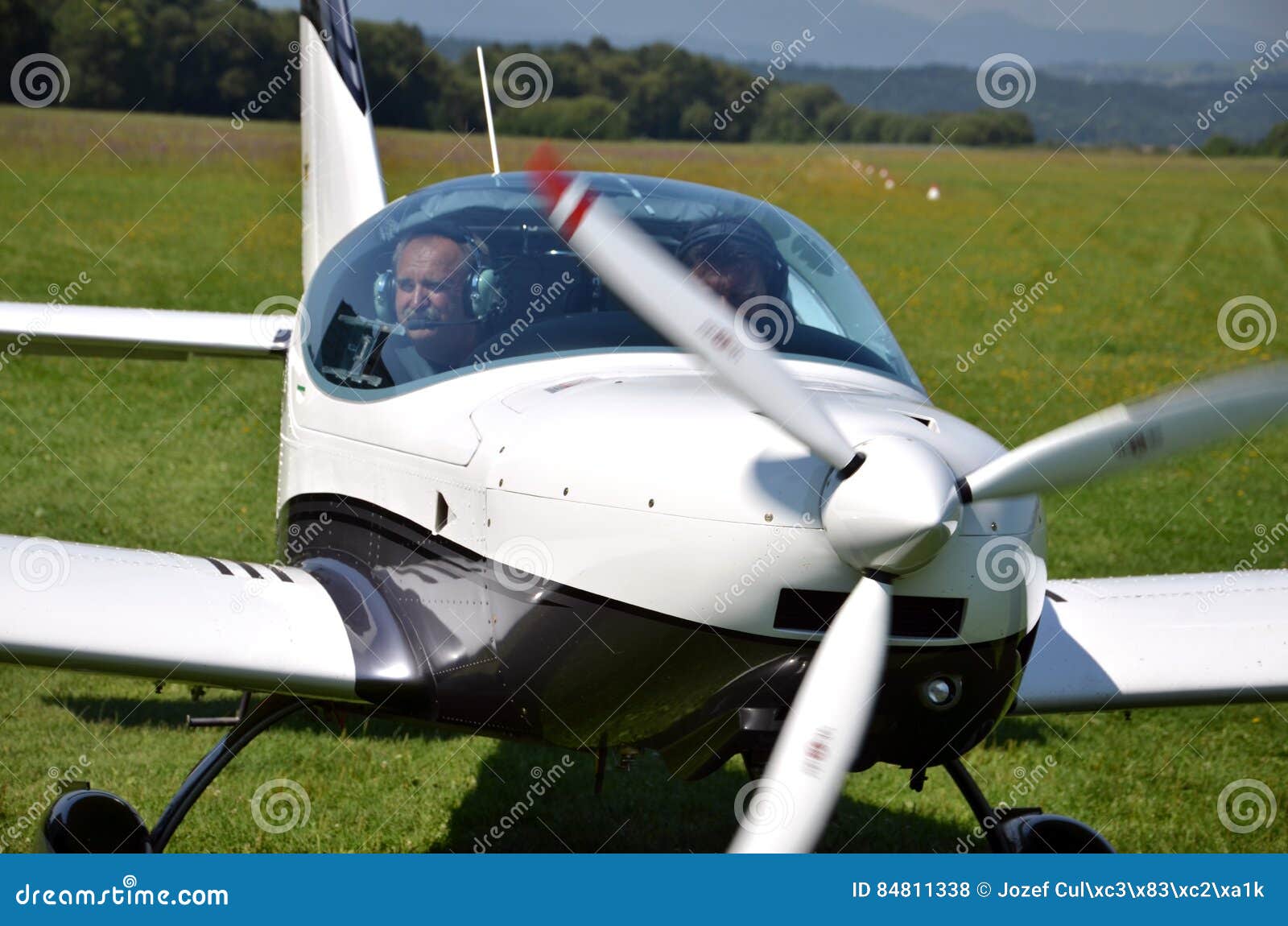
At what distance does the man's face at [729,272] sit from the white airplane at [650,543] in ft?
0.04

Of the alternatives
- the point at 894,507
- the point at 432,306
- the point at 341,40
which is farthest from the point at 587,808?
the point at 341,40

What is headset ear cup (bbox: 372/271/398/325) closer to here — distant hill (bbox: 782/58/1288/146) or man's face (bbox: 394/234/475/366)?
man's face (bbox: 394/234/475/366)

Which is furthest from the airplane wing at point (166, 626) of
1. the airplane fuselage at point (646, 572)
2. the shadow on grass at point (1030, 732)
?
the shadow on grass at point (1030, 732)

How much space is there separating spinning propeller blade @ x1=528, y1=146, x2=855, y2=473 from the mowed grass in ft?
7.24

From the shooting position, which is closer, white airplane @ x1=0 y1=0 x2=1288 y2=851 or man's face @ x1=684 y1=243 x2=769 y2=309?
white airplane @ x1=0 y1=0 x2=1288 y2=851

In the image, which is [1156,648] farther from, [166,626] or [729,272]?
[166,626]

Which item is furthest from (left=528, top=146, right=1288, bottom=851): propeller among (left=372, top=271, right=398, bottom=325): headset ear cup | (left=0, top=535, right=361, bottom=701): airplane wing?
(left=0, top=535, right=361, bottom=701): airplane wing

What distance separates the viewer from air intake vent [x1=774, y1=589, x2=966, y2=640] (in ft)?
10.3

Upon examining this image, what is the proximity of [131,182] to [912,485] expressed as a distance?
3302 cm

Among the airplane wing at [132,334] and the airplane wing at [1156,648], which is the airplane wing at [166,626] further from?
the airplane wing at [1156,648]

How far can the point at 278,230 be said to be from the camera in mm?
27781

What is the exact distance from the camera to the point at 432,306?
13.9 feet

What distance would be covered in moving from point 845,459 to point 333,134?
5.04 m

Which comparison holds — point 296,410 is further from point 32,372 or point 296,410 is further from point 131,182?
point 131,182
